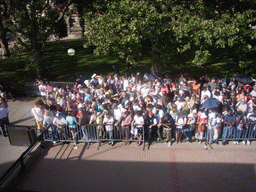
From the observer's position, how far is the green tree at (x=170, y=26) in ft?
34.6

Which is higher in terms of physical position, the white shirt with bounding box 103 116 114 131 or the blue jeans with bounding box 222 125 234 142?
the white shirt with bounding box 103 116 114 131

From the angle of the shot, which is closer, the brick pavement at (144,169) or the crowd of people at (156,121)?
the brick pavement at (144,169)

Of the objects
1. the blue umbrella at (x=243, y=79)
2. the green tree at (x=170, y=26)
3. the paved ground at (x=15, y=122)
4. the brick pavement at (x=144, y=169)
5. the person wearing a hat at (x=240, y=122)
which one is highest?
the green tree at (x=170, y=26)

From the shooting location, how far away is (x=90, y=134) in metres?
8.80

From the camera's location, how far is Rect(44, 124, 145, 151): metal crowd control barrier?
8.56m

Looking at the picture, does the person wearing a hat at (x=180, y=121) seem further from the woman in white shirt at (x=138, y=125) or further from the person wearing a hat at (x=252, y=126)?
the person wearing a hat at (x=252, y=126)

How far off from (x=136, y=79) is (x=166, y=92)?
3075 mm

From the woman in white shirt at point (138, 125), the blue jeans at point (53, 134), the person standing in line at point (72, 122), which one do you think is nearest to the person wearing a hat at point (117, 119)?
the woman in white shirt at point (138, 125)

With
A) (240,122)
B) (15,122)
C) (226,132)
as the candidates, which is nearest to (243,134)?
(240,122)

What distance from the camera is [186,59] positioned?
2072 centimetres

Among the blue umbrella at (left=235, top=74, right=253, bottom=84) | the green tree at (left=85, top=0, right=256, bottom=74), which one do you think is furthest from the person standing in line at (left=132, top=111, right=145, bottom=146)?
the blue umbrella at (left=235, top=74, right=253, bottom=84)

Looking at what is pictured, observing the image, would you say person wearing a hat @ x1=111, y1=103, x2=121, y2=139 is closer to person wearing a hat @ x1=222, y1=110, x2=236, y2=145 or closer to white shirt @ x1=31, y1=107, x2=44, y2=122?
white shirt @ x1=31, y1=107, x2=44, y2=122

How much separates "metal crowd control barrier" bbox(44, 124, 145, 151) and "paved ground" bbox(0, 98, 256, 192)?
0.93ft

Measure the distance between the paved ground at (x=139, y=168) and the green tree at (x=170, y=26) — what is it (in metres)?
5.50
